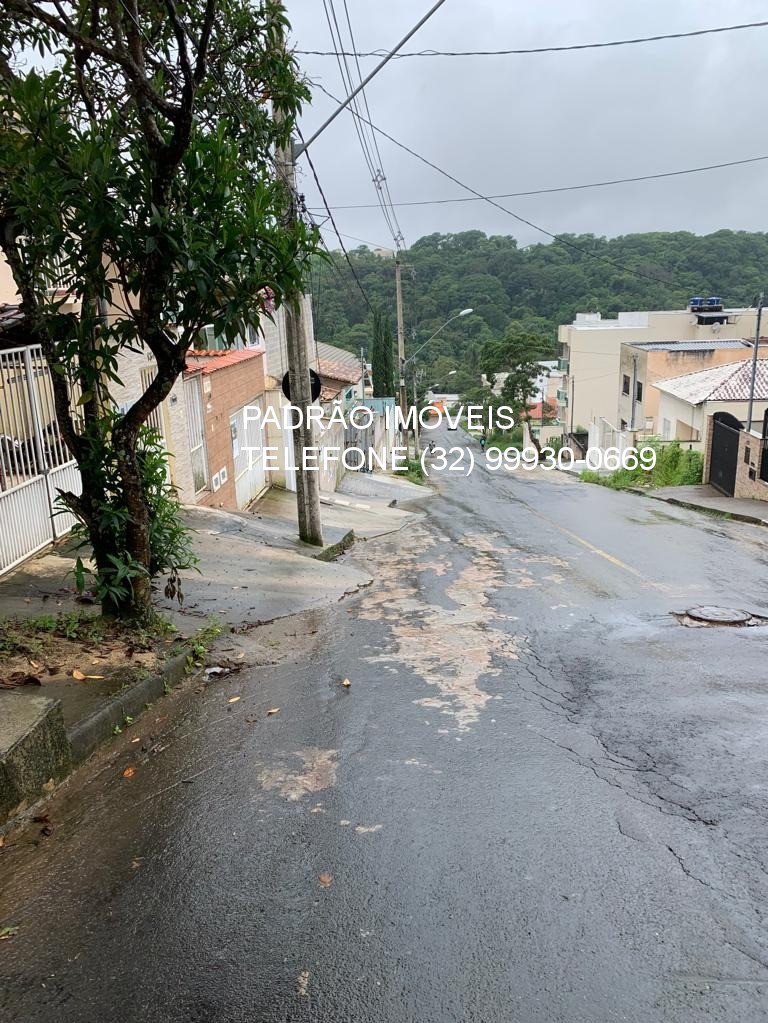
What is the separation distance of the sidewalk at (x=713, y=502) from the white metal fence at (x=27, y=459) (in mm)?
16204

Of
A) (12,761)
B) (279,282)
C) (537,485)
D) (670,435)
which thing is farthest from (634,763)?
(670,435)

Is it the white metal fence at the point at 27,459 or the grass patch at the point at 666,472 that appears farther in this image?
the grass patch at the point at 666,472

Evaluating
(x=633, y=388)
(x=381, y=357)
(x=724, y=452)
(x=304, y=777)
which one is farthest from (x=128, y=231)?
(x=381, y=357)

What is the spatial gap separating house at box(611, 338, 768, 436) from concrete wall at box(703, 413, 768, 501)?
15123 millimetres

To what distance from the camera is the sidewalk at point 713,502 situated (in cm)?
2048

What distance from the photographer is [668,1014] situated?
9.41 feet

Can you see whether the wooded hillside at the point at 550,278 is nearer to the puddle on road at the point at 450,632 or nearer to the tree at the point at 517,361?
the tree at the point at 517,361

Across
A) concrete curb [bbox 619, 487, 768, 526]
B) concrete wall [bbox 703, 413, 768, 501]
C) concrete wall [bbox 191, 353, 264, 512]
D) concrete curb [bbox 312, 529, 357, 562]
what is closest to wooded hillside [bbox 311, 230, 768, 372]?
concrete curb [bbox 619, 487, 768, 526]

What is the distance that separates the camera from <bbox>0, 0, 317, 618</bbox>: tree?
5.25 m

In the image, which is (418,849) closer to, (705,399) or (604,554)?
(604,554)

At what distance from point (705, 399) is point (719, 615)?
74.9 ft

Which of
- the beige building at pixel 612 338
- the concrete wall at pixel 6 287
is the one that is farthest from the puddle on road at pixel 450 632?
the beige building at pixel 612 338

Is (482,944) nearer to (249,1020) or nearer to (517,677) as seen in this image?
(249,1020)

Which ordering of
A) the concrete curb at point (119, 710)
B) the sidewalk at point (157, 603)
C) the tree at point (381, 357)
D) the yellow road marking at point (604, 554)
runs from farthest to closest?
the tree at point (381, 357)
the yellow road marking at point (604, 554)
the concrete curb at point (119, 710)
the sidewalk at point (157, 603)
